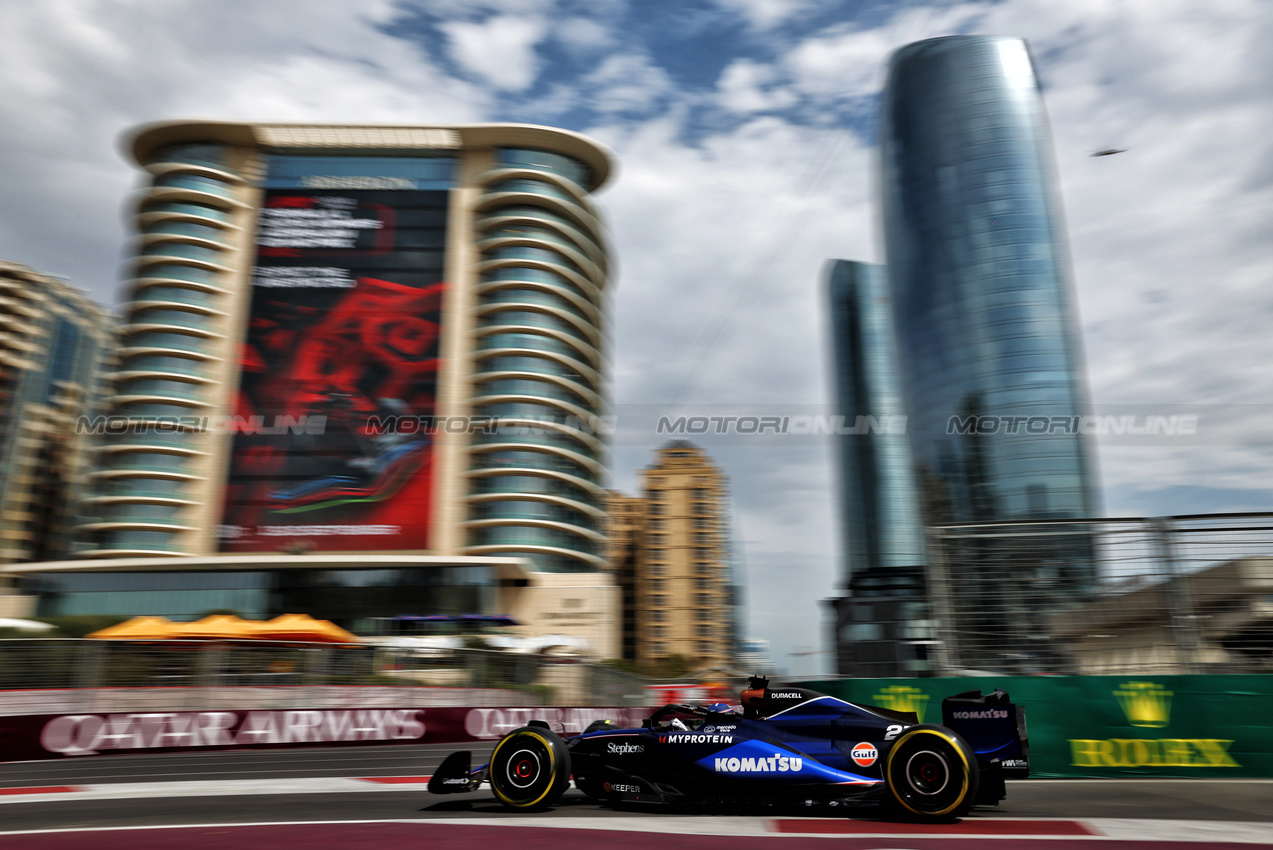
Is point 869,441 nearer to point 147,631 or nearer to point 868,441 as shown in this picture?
point 868,441

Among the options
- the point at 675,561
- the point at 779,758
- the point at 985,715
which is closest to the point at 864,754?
the point at 779,758

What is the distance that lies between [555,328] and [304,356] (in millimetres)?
18104

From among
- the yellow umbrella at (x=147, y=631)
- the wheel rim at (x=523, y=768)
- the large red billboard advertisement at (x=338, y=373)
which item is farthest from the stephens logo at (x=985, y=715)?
the large red billboard advertisement at (x=338, y=373)

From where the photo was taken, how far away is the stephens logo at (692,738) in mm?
7270

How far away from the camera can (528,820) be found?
6.90 m

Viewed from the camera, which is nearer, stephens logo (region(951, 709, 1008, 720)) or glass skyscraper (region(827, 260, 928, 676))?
stephens logo (region(951, 709, 1008, 720))

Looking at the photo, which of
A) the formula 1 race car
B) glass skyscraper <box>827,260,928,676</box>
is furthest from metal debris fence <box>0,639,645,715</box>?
glass skyscraper <box>827,260,928,676</box>

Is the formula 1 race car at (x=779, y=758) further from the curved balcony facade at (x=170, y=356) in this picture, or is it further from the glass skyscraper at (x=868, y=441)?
the glass skyscraper at (x=868, y=441)

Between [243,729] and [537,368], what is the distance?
48224mm

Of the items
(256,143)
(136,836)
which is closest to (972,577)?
(136,836)

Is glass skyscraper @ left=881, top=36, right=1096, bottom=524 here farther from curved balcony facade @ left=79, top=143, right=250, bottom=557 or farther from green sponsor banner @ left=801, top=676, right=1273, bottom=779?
green sponsor banner @ left=801, top=676, right=1273, bottom=779

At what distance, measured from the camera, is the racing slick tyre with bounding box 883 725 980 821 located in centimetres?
647

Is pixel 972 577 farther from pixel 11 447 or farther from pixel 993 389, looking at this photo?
pixel 11 447

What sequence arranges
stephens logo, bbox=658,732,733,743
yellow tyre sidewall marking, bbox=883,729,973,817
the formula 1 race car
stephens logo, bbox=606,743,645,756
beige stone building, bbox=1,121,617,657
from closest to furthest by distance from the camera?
yellow tyre sidewall marking, bbox=883,729,973,817, the formula 1 race car, stephens logo, bbox=658,732,733,743, stephens logo, bbox=606,743,645,756, beige stone building, bbox=1,121,617,657
